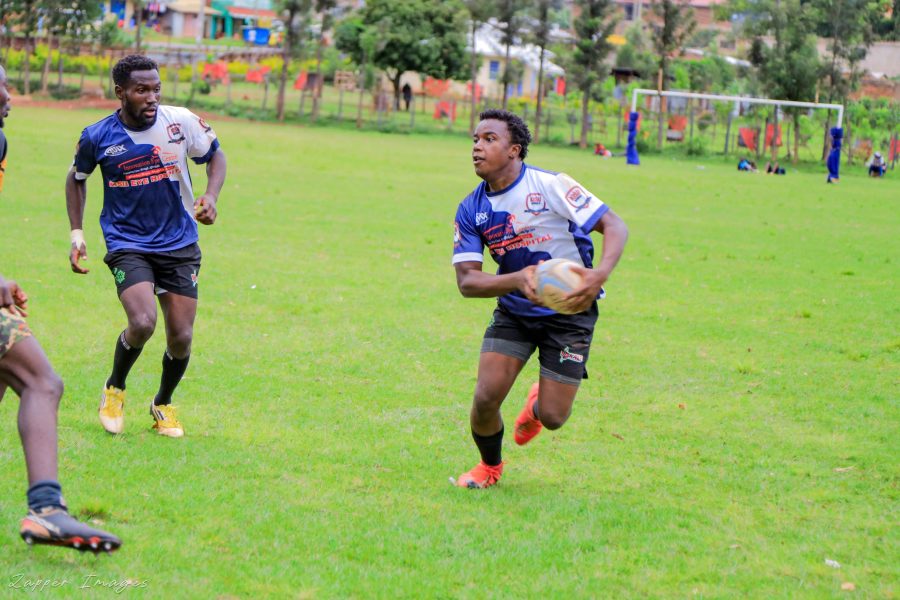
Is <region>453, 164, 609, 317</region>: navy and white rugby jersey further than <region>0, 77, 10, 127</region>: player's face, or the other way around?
<region>453, 164, 609, 317</region>: navy and white rugby jersey

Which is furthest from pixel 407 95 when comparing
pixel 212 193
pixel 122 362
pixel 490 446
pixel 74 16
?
pixel 490 446

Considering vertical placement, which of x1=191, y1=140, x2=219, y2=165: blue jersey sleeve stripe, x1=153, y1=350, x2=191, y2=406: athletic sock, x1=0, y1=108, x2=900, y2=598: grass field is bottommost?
x1=0, y1=108, x2=900, y2=598: grass field

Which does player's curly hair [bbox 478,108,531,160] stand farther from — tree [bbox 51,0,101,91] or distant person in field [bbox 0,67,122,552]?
tree [bbox 51,0,101,91]

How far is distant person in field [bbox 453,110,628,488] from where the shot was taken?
6.34m

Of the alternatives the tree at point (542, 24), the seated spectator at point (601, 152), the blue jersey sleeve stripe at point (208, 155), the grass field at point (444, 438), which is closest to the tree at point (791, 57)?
the seated spectator at point (601, 152)

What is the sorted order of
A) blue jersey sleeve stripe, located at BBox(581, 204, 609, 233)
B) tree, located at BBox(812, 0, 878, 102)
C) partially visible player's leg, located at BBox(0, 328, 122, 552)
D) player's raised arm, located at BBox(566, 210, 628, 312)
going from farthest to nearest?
tree, located at BBox(812, 0, 878, 102)
blue jersey sleeve stripe, located at BBox(581, 204, 609, 233)
player's raised arm, located at BBox(566, 210, 628, 312)
partially visible player's leg, located at BBox(0, 328, 122, 552)

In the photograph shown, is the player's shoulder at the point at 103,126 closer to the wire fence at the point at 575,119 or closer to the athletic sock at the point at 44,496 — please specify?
the athletic sock at the point at 44,496

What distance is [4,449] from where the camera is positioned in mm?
6707

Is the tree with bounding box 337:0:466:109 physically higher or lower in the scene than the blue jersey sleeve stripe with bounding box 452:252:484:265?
higher

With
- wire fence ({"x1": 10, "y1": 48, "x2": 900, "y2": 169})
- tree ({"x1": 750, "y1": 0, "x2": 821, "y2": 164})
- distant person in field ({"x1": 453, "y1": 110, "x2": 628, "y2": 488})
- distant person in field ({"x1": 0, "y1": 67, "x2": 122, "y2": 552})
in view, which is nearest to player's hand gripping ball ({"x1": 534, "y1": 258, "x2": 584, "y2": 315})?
distant person in field ({"x1": 453, "y1": 110, "x2": 628, "y2": 488})

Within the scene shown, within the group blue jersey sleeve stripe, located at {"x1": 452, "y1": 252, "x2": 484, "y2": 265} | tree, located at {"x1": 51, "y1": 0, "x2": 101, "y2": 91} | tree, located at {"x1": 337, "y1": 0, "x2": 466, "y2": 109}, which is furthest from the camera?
tree, located at {"x1": 337, "y1": 0, "x2": 466, "y2": 109}

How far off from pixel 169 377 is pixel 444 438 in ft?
6.20

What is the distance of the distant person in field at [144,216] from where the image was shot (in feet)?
23.1

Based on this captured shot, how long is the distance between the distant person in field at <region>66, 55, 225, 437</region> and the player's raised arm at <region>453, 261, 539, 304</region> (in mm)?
1760
